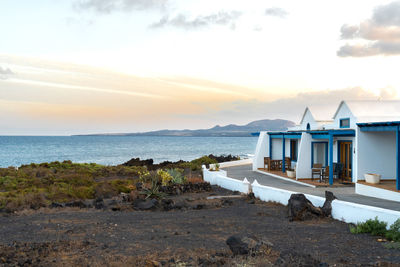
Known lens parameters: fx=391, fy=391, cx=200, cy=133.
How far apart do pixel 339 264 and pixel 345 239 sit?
1.95 m

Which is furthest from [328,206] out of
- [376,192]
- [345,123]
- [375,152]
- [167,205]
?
[345,123]

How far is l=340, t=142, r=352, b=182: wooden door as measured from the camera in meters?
18.2

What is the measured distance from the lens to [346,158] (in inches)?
728

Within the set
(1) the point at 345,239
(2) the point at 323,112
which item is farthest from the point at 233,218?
(2) the point at 323,112

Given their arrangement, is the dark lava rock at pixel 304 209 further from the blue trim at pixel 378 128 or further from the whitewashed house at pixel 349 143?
the blue trim at pixel 378 128

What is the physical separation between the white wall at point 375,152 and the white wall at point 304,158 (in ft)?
11.7

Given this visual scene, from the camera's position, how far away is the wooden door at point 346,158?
18.2 metres

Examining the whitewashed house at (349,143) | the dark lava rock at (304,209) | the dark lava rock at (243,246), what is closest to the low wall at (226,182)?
the whitewashed house at (349,143)

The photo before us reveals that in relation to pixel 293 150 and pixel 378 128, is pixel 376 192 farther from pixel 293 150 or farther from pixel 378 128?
pixel 293 150

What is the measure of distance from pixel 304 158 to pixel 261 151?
19.7ft

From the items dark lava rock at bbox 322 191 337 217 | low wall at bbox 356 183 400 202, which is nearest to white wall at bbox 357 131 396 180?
low wall at bbox 356 183 400 202

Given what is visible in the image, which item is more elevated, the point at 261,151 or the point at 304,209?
the point at 261,151

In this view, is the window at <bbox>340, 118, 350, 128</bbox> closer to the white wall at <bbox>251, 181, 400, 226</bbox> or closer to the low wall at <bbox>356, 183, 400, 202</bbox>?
the low wall at <bbox>356, 183, 400, 202</bbox>

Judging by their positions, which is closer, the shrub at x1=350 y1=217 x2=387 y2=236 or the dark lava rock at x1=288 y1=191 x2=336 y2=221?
the shrub at x1=350 y1=217 x2=387 y2=236
